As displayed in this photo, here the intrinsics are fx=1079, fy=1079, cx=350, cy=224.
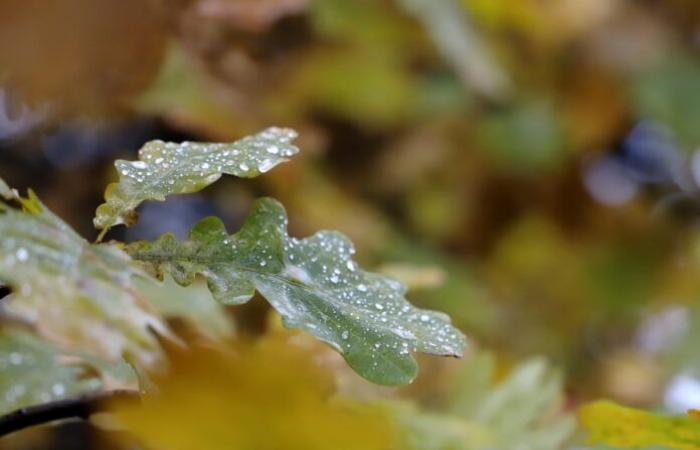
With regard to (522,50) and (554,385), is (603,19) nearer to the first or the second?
(522,50)

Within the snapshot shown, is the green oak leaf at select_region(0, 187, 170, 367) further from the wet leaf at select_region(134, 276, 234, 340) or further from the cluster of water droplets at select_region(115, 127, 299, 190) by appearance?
the wet leaf at select_region(134, 276, 234, 340)

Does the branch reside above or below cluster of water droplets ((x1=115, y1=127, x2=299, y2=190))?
below

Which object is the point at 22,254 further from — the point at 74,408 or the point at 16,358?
the point at 16,358

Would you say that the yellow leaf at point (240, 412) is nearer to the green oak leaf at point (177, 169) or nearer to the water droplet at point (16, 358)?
the green oak leaf at point (177, 169)

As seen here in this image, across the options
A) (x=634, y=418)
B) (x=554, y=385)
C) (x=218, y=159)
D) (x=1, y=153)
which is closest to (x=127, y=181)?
(x=218, y=159)

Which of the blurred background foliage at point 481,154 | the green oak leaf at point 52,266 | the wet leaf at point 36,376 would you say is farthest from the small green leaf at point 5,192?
the blurred background foliage at point 481,154

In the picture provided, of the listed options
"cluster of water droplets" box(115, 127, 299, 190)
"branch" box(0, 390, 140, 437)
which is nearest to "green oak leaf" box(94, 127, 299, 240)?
"cluster of water droplets" box(115, 127, 299, 190)

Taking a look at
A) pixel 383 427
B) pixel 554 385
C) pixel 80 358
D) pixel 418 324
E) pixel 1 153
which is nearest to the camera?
pixel 418 324
